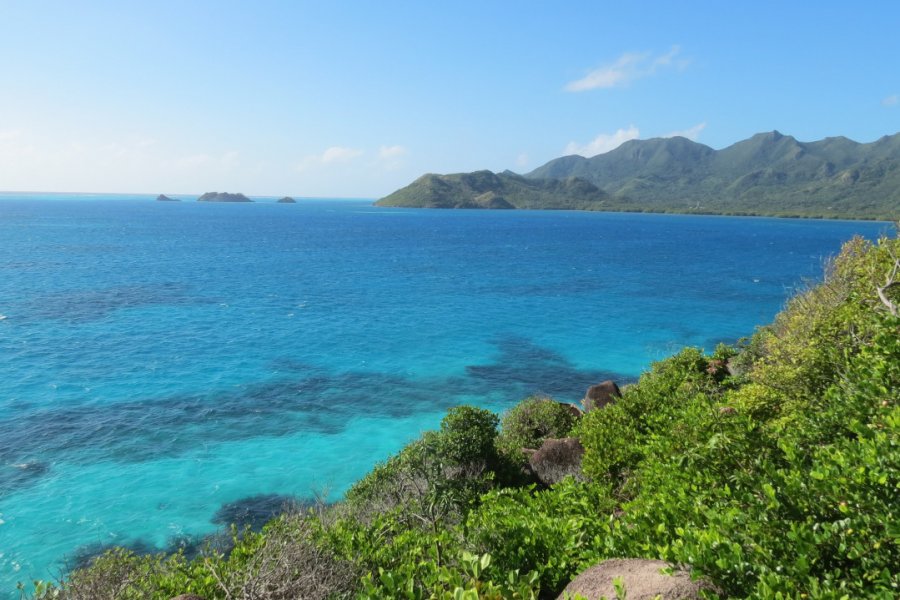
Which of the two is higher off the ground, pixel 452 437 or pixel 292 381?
pixel 452 437

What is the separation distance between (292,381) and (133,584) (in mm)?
26188

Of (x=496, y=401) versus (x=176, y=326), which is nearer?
(x=496, y=401)

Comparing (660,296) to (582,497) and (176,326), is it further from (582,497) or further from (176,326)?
(582,497)

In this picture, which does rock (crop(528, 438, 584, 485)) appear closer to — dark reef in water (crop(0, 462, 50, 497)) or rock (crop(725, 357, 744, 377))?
rock (crop(725, 357, 744, 377))

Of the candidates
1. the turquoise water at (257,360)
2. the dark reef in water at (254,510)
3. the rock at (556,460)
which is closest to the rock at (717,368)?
the turquoise water at (257,360)

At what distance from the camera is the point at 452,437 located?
754 inches

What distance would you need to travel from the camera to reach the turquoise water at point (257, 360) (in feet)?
76.4

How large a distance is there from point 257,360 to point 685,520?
37.3 m

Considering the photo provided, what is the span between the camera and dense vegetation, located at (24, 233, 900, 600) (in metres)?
5.67

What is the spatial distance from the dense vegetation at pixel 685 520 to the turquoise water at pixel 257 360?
10971 millimetres

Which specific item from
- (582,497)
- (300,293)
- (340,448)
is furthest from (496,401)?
(300,293)

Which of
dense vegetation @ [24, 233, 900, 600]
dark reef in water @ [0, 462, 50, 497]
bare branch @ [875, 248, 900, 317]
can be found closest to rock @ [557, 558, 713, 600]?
dense vegetation @ [24, 233, 900, 600]

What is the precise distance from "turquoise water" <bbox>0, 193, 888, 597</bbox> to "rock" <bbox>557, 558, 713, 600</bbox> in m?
19.4

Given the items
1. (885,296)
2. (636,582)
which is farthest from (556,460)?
(636,582)
